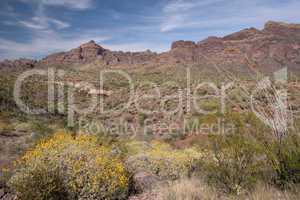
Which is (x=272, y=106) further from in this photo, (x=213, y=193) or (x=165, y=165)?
(x=165, y=165)

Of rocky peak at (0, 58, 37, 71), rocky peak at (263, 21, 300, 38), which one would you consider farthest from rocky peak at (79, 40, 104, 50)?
rocky peak at (263, 21, 300, 38)

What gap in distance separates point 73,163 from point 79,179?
0.35 metres

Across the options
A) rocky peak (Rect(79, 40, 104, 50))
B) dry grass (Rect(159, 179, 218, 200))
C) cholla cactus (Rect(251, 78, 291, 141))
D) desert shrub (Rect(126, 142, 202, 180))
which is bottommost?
desert shrub (Rect(126, 142, 202, 180))

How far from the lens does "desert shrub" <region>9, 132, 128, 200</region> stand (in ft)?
14.9

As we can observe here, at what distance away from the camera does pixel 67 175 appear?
4852mm

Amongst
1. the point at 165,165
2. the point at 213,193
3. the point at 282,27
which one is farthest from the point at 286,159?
the point at 282,27

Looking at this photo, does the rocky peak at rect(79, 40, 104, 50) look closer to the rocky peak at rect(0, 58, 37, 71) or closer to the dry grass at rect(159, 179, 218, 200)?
the rocky peak at rect(0, 58, 37, 71)

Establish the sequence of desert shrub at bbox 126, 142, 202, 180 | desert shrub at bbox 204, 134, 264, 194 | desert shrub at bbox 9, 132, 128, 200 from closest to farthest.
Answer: desert shrub at bbox 9, 132, 128, 200 < desert shrub at bbox 204, 134, 264, 194 < desert shrub at bbox 126, 142, 202, 180

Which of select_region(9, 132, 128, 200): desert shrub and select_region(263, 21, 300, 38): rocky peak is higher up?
select_region(263, 21, 300, 38): rocky peak

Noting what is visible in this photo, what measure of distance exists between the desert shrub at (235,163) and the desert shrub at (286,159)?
25cm

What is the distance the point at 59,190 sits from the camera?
465cm

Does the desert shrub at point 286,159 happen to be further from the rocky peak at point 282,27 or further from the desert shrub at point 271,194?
the rocky peak at point 282,27

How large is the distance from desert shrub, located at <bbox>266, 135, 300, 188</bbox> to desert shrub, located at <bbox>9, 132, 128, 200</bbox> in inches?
98.8

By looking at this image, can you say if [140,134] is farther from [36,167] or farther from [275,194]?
[275,194]
